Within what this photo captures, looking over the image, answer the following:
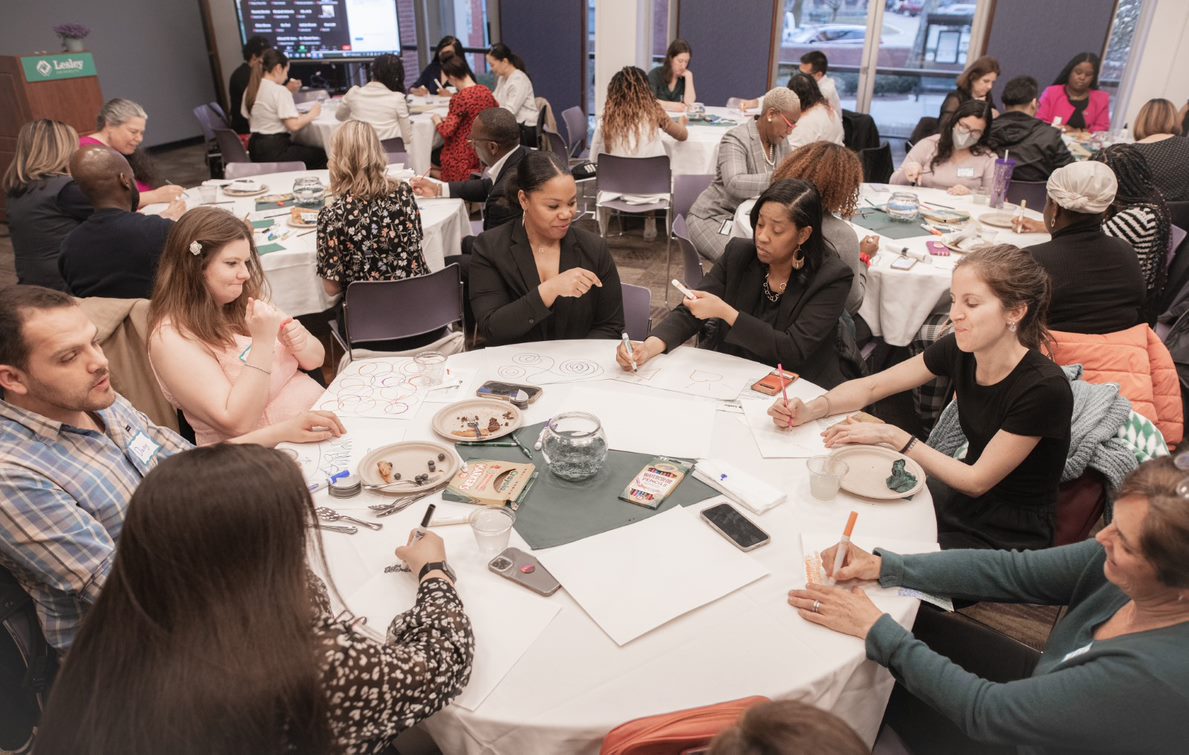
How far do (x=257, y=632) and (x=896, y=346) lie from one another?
135 inches

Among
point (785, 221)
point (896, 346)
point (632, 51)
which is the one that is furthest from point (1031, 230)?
point (632, 51)

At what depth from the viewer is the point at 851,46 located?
905 centimetres

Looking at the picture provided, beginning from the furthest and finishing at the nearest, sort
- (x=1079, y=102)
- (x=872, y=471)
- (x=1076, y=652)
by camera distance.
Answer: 1. (x=1079, y=102)
2. (x=872, y=471)
3. (x=1076, y=652)

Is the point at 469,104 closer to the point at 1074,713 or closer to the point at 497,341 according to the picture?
the point at 497,341

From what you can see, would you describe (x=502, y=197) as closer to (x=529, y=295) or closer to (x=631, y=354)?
(x=529, y=295)

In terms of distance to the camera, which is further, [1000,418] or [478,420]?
[478,420]

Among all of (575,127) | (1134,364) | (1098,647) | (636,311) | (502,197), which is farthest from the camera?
(575,127)

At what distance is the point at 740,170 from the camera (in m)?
4.48

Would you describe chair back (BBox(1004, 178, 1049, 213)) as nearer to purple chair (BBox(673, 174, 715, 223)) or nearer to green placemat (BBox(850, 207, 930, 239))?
green placemat (BBox(850, 207, 930, 239))

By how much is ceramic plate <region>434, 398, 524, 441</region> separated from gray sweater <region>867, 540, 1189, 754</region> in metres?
1.07

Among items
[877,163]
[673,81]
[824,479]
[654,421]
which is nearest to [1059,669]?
[824,479]

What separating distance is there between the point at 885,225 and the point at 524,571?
3405 millimetres

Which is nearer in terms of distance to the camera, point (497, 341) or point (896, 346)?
point (497, 341)

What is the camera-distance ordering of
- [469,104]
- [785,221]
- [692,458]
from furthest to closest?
[469,104]
[785,221]
[692,458]
